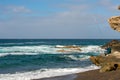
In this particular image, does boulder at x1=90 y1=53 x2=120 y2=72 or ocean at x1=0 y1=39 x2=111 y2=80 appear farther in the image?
ocean at x1=0 y1=39 x2=111 y2=80

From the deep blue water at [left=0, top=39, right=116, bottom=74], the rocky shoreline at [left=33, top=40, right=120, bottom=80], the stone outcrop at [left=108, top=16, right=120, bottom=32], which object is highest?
the stone outcrop at [left=108, top=16, right=120, bottom=32]

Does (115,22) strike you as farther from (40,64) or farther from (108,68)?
(40,64)

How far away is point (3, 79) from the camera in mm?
25969

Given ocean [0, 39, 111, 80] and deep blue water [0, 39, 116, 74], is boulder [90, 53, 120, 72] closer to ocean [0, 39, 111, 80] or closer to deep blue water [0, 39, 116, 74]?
ocean [0, 39, 111, 80]

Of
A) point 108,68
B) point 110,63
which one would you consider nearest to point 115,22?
point 110,63

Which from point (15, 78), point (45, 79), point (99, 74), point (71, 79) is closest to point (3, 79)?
point (15, 78)

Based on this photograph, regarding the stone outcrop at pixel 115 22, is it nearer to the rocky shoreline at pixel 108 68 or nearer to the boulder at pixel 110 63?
the rocky shoreline at pixel 108 68

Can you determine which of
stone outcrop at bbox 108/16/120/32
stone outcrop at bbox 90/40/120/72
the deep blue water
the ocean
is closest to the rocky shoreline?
stone outcrop at bbox 90/40/120/72

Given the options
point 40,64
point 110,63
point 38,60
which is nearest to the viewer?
point 110,63

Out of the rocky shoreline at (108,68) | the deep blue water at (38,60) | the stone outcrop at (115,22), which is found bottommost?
the deep blue water at (38,60)

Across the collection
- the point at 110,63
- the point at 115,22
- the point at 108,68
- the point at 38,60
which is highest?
the point at 115,22

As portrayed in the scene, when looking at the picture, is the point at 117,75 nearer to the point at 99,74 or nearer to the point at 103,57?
the point at 99,74

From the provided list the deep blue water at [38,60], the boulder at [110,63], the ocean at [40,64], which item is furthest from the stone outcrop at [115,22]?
the deep blue water at [38,60]

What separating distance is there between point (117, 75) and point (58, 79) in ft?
15.0
